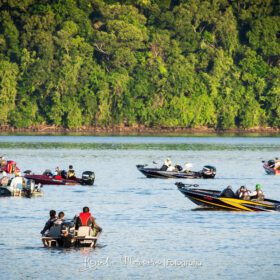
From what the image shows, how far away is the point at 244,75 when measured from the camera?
190m

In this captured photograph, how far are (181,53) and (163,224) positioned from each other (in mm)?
134813

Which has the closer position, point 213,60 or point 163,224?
point 163,224

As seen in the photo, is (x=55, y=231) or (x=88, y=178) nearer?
(x=55, y=231)

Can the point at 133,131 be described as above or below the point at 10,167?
above

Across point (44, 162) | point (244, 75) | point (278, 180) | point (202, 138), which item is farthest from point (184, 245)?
point (244, 75)

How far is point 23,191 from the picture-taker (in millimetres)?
68000

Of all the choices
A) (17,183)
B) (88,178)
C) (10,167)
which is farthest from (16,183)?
(10,167)

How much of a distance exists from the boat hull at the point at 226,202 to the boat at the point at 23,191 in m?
10.3

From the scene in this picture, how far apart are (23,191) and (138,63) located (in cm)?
11918

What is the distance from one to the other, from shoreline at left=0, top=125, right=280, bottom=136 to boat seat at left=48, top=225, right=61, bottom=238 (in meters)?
136

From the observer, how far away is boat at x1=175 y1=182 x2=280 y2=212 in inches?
2351

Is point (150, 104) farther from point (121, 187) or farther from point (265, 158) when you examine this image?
point (121, 187)

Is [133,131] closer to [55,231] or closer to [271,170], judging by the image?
[271,170]

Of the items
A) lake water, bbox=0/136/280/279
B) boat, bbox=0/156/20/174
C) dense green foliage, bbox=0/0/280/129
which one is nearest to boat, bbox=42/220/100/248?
lake water, bbox=0/136/280/279
